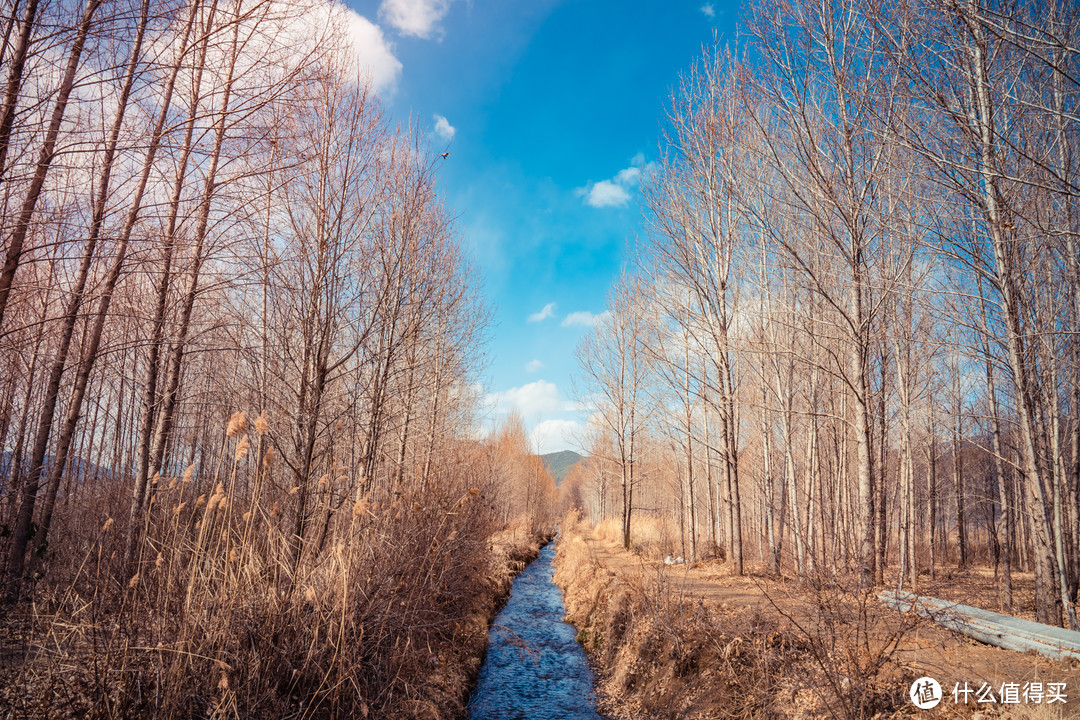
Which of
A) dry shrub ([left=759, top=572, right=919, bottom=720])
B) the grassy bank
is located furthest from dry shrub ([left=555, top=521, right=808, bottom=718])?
the grassy bank

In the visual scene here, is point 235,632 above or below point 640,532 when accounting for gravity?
above

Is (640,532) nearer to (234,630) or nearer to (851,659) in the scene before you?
(851,659)

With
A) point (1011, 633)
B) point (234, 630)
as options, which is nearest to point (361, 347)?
point (234, 630)

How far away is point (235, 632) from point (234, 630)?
0.01 meters

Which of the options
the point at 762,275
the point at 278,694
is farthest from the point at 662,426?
the point at 278,694

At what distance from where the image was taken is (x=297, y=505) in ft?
16.8

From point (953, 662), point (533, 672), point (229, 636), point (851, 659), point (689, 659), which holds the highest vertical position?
point (229, 636)

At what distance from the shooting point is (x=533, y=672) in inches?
287

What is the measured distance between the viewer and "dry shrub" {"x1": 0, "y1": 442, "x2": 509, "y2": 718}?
2.87 meters

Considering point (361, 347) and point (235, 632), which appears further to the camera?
point (361, 347)

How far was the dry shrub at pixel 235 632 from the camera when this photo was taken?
287 cm

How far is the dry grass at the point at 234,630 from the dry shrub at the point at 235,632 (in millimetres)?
12

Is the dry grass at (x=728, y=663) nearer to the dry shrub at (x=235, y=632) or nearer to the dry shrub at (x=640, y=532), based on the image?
the dry shrub at (x=235, y=632)

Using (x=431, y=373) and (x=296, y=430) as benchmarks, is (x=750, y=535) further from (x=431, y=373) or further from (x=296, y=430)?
(x=296, y=430)
